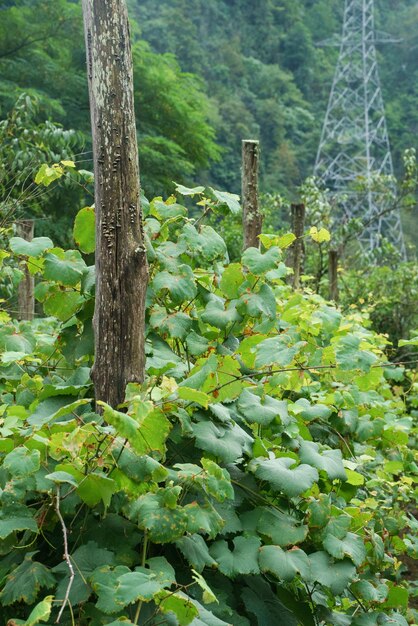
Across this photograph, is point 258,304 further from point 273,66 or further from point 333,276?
point 273,66

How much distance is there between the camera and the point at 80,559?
1.93 metres

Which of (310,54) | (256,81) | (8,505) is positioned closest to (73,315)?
(8,505)

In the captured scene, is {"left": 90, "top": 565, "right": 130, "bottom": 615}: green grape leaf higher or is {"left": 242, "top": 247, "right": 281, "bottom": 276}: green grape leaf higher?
{"left": 242, "top": 247, "right": 281, "bottom": 276}: green grape leaf

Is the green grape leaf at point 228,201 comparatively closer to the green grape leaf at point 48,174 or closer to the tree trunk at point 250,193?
the green grape leaf at point 48,174

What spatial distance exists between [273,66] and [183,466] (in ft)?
120

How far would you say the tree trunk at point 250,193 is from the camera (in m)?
4.55

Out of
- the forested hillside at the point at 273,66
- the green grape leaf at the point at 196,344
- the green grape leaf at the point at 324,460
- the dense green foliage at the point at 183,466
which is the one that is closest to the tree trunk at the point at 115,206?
the dense green foliage at the point at 183,466

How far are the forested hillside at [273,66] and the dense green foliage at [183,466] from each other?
26496 mm

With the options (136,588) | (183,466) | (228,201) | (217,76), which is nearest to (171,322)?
(228,201)

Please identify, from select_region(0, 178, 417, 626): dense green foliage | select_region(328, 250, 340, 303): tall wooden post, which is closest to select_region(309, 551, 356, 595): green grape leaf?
select_region(0, 178, 417, 626): dense green foliage

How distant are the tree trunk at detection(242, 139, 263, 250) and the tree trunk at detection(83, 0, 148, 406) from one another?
2282 millimetres

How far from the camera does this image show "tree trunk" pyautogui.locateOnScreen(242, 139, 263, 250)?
14.9 feet

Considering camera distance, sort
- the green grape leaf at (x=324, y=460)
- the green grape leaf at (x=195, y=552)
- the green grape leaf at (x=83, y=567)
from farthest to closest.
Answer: the green grape leaf at (x=324, y=460) < the green grape leaf at (x=195, y=552) < the green grape leaf at (x=83, y=567)

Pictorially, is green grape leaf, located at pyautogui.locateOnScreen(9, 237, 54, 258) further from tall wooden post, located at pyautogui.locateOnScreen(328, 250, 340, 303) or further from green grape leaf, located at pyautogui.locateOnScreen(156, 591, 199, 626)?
tall wooden post, located at pyautogui.locateOnScreen(328, 250, 340, 303)
